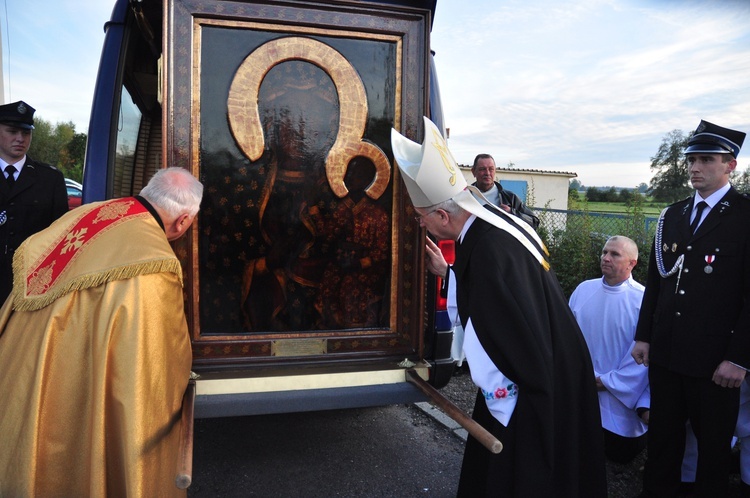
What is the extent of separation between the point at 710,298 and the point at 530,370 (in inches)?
57.6

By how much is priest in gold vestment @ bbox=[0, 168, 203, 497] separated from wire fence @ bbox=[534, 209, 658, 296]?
17.5 feet

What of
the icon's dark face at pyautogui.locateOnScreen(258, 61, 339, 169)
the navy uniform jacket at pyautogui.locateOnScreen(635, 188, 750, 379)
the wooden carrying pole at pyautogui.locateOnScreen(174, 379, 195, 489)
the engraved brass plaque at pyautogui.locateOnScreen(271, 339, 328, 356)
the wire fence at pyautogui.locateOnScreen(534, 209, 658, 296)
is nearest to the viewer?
the wooden carrying pole at pyautogui.locateOnScreen(174, 379, 195, 489)

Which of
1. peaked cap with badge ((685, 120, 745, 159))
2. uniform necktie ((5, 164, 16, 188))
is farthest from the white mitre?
uniform necktie ((5, 164, 16, 188))

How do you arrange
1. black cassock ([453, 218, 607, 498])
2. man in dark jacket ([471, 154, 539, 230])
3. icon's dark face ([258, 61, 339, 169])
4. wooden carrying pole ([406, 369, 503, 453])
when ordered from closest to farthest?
wooden carrying pole ([406, 369, 503, 453])
black cassock ([453, 218, 607, 498])
icon's dark face ([258, 61, 339, 169])
man in dark jacket ([471, 154, 539, 230])

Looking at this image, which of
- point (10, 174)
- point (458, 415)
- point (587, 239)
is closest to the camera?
point (458, 415)

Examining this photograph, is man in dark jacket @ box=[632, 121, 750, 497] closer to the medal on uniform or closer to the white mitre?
the medal on uniform

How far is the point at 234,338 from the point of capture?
9.94 feet

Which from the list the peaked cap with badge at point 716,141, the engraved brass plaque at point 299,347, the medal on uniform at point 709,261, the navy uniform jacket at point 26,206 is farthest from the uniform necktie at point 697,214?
the navy uniform jacket at point 26,206

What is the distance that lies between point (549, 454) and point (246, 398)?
1.60 metres

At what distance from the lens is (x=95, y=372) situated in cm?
204

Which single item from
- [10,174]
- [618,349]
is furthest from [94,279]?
[618,349]

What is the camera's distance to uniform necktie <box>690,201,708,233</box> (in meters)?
3.02

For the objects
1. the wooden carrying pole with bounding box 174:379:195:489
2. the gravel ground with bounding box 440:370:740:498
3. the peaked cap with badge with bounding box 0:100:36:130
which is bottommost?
the gravel ground with bounding box 440:370:740:498

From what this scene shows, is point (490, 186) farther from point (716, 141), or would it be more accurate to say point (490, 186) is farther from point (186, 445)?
point (186, 445)
